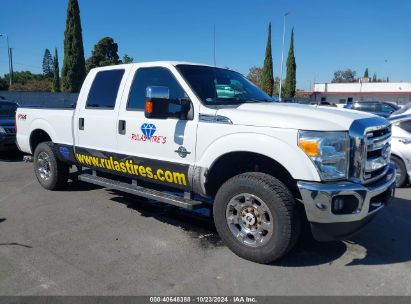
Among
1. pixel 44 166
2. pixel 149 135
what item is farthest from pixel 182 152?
pixel 44 166

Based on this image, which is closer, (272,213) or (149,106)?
(272,213)

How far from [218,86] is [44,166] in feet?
12.4

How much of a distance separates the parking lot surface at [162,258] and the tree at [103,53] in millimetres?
51883

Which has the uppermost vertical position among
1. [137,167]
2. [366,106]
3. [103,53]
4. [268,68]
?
[103,53]

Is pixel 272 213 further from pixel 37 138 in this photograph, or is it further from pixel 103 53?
pixel 103 53

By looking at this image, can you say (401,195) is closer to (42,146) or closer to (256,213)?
(256,213)

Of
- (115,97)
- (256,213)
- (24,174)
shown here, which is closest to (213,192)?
(256,213)

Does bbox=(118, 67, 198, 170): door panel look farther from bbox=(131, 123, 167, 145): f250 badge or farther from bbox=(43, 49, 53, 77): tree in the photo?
bbox=(43, 49, 53, 77): tree

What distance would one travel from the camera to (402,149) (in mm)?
7027

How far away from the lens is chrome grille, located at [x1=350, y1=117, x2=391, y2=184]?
3410 mm

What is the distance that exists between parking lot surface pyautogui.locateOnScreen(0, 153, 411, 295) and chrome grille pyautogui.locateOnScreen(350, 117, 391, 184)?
0.96 m

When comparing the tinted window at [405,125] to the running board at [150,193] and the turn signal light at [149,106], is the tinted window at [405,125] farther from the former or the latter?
the turn signal light at [149,106]

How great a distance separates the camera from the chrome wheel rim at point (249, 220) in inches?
147

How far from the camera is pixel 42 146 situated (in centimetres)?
639
